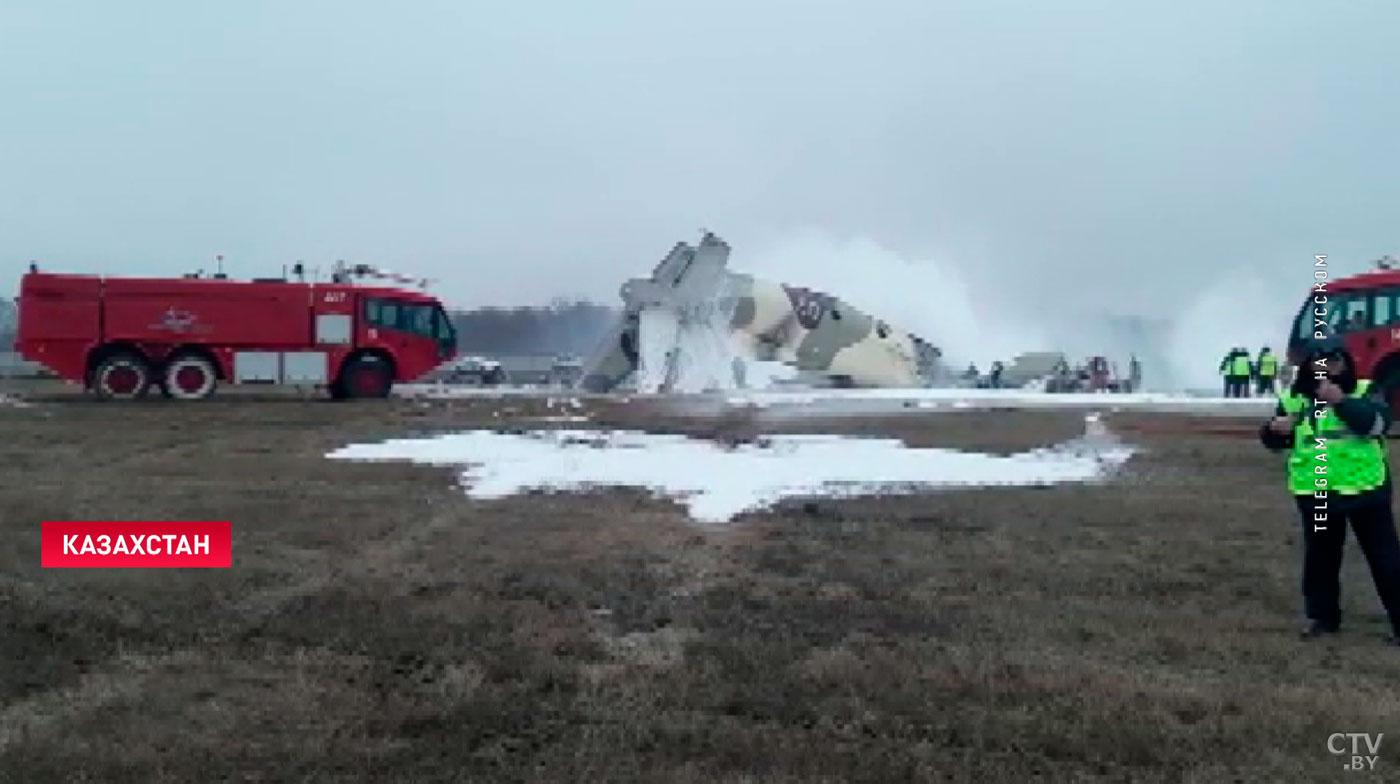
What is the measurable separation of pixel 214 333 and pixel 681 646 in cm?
2356

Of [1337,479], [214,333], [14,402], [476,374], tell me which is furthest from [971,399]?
[476,374]

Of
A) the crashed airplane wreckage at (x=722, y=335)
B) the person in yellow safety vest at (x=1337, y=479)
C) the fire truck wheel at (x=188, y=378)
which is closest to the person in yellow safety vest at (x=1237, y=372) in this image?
the crashed airplane wreckage at (x=722, y=335)

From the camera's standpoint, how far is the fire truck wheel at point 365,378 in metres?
28.0

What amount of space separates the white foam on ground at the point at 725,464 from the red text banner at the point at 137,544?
8.94ft

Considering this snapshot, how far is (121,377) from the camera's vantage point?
85.7 feet

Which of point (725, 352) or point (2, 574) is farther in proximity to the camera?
point (725, 352)

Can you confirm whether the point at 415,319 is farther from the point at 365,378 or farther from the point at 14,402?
the point at 14,402

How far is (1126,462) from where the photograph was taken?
1414 centimetres

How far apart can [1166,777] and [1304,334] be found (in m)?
18.1

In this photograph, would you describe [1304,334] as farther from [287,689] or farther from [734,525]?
[287,689]

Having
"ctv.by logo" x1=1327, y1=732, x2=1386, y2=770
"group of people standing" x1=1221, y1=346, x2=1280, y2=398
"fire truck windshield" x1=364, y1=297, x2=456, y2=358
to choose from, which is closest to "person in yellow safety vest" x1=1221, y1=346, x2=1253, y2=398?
"group of people standing" x1=1221, y1=346, x2=1280, y2=398

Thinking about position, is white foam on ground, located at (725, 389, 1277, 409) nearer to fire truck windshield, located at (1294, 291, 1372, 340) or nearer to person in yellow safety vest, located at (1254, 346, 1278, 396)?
person in yellow safety vest, located at (1254, 346, 1278, 396)

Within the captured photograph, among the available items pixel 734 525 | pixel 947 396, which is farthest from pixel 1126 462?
pixel 947 396

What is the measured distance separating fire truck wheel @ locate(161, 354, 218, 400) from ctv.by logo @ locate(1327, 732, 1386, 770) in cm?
2564
